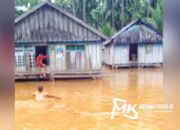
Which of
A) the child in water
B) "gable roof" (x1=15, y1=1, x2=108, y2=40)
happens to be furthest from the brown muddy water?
"gable roof" (x1=15, y1=1, x2=108, y2=40)

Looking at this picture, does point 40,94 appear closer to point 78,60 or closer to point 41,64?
point 41,64

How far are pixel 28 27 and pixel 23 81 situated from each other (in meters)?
0.31

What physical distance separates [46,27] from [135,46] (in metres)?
0.58

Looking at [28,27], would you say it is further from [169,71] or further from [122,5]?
[169,71]

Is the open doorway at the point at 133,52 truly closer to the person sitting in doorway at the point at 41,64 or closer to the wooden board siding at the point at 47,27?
the wooden board siding at the point at 47,27

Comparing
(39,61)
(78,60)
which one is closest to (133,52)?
(78,60)

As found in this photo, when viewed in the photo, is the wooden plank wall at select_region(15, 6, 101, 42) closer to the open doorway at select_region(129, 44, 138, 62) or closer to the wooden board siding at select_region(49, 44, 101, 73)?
the wooden board siding at select_region(49, 44, 101, 73)

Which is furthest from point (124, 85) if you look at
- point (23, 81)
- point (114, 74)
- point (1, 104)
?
point (1, 104)

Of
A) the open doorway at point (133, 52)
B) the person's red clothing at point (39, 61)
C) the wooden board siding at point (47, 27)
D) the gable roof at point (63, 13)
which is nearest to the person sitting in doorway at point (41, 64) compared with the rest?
the person's red clothing at point (39, 61)

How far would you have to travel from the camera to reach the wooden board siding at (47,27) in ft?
6.41

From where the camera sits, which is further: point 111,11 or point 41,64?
point 41,64

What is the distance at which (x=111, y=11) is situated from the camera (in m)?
1.92

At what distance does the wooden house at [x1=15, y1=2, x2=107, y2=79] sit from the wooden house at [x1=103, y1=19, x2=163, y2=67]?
103mm

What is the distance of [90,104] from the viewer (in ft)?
6.66
